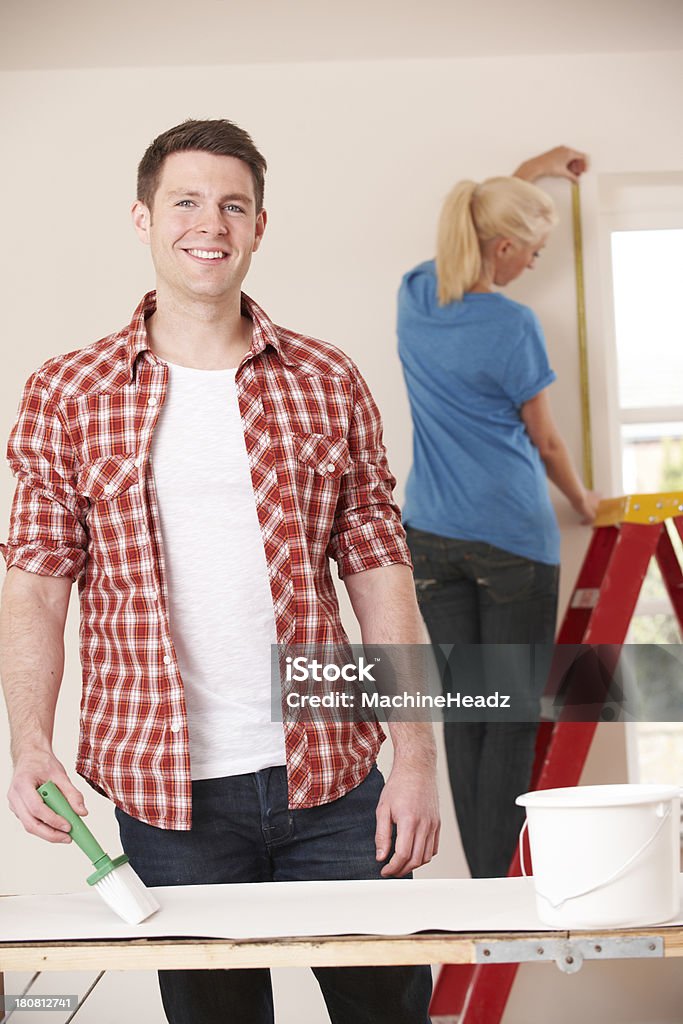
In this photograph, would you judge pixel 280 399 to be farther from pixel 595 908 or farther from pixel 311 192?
pixel 311 192

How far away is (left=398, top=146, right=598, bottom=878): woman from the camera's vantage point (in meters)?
2.15

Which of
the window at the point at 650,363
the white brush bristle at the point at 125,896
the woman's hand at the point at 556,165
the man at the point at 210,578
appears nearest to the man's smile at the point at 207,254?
the man at the point at 210,578

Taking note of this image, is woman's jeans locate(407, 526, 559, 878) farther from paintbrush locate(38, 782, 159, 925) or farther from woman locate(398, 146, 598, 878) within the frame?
paintbrush locate(38, 782, 159, 925)

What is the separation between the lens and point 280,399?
4.78 ft

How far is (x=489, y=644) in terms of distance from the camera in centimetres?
217

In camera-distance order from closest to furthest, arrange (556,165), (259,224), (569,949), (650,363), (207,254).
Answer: (569,949)
(207,254)
(259,224)
(556,165)
(650,363)

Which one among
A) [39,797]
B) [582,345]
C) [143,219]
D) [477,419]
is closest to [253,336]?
[143,219]

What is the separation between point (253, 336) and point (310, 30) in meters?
1.17

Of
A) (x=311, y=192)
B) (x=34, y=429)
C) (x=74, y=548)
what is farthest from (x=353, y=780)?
(x=311, y=192)

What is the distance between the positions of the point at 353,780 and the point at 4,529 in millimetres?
1185

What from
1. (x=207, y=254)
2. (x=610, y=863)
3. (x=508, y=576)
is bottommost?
(x=610, y=863)

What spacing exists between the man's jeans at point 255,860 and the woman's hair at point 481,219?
1.14 meters

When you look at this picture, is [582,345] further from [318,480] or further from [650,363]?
[318,480]

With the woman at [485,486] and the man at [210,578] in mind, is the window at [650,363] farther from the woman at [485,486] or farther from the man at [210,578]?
the man at [210,578]
